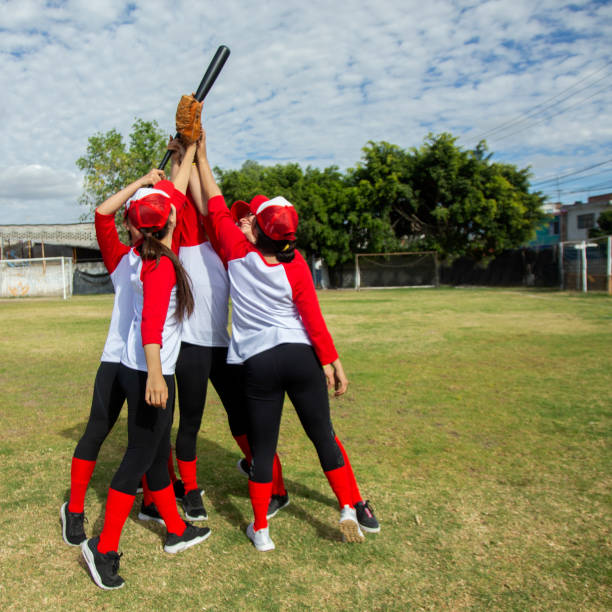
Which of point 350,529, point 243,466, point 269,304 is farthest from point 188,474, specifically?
point 269,304

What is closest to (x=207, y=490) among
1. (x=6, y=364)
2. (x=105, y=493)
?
(x=105, y=493)

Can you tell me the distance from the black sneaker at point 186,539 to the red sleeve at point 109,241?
159cm

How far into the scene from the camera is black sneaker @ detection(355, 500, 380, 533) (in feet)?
10.6

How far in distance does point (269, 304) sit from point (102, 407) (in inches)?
44.7

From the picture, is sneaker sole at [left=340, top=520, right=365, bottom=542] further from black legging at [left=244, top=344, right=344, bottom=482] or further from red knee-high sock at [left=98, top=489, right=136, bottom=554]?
red knee-high sock at [left=98, top=489, right=136, bottom=554]

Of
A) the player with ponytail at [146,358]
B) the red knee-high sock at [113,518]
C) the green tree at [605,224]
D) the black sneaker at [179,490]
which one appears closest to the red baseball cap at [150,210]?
the player with ponytail at [146,358]

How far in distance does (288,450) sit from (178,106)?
296 centimetres

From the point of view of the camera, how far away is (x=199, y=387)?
10.9 feet

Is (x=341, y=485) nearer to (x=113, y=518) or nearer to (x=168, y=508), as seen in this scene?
(x=168, y=508)

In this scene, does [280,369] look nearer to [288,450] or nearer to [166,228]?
[166,228]

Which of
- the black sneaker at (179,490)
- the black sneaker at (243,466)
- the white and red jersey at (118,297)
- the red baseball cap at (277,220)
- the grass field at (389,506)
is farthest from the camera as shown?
the black sneaker at (243,466)

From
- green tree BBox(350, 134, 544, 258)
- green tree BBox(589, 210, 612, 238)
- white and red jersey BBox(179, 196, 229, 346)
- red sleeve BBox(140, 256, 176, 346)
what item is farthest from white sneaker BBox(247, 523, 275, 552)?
green tree BBox(589, 210, 612, 238)

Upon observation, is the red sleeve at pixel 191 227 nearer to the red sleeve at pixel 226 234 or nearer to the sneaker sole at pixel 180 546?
the red sleeve at pixel 226 234

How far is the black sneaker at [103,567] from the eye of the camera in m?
2.69
